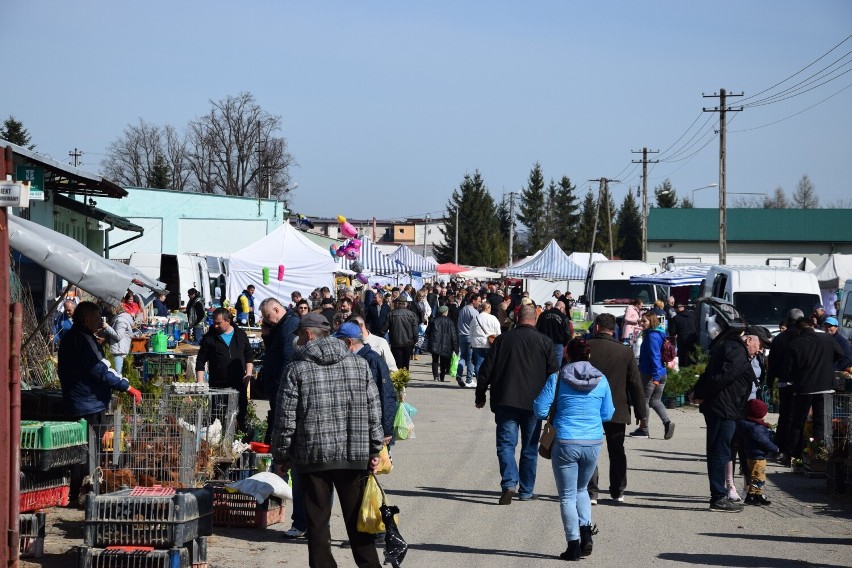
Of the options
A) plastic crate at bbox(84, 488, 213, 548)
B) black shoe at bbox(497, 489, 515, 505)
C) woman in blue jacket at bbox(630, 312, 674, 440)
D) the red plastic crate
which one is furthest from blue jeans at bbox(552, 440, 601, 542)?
woman in blue jacket at bbox(630, 312, 674, 440)

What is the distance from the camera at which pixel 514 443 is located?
10.4 meters

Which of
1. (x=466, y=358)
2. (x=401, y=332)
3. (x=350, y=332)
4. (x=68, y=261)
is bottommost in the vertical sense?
(x=466, y=358)

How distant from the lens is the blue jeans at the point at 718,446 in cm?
1008

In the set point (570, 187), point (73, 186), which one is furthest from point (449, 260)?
point (73, 186)

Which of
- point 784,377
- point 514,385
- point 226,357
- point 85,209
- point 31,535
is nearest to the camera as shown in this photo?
point 31,535

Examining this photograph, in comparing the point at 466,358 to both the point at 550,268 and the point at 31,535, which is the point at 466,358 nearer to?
the point at 31,535

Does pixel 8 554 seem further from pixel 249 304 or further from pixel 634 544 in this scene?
pixel 249 304

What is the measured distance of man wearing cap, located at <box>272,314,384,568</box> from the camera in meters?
6.66

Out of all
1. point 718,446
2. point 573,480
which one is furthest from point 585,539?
point 718,446

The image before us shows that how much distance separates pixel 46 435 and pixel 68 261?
1615 millimetres

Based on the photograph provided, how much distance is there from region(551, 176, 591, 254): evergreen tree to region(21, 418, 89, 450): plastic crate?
110 metres

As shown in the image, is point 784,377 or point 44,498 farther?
point 784,377

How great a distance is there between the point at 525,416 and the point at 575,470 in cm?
227

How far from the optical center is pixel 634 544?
8742mm
